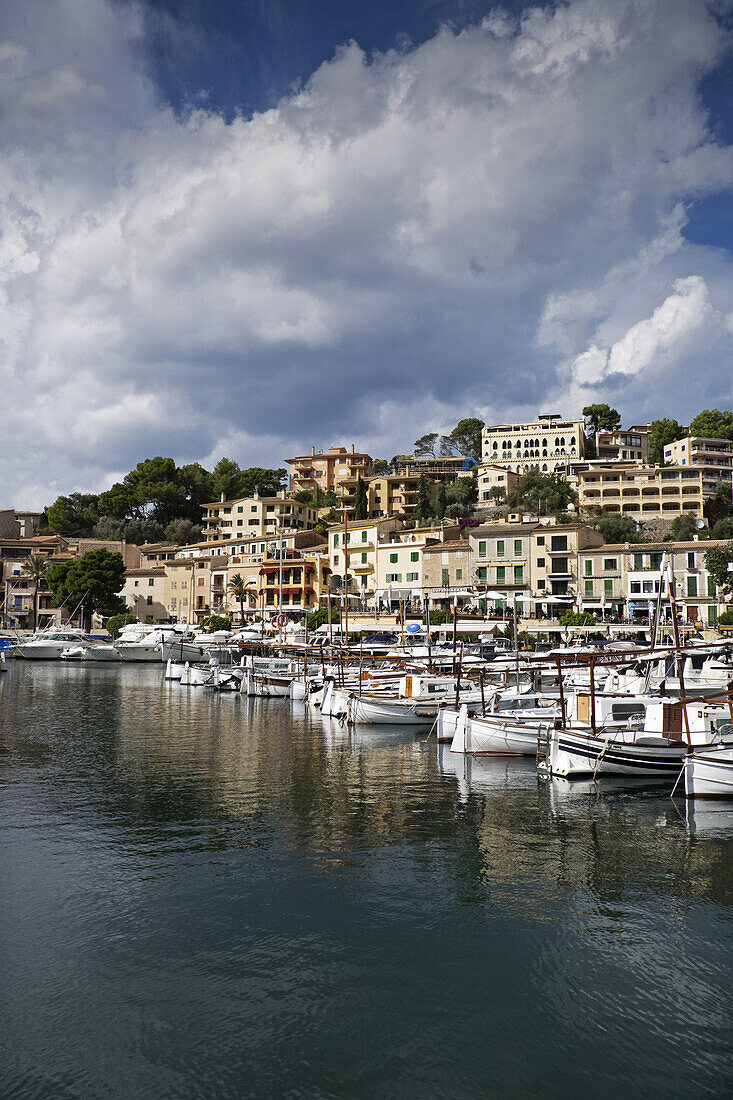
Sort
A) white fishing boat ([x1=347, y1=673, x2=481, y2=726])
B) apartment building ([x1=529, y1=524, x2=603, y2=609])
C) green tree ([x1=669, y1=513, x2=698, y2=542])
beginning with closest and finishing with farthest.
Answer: white fishing boat ([x1=347, y1=673, x2=481, y2=726]) → apartment building ([x1=529, y1=524, x2=603, y2=609]) → green tree ([x1=669, y1=513, x2=698, y2=542])

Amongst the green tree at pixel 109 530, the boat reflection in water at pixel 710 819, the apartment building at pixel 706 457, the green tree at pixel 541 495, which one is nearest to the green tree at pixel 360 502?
the green tree at pixel 541 495

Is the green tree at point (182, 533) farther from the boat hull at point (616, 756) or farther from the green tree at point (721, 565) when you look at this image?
the boat hull at point (616, 756)

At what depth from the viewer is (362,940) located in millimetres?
12617

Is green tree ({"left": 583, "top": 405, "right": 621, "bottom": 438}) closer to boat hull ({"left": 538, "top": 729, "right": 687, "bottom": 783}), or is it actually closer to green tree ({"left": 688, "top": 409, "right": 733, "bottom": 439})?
green tree ({"left": 688, "top": 409, "right": 733, "bottom": 439})

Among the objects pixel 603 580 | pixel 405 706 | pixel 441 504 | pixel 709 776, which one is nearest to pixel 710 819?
pixel 709 776

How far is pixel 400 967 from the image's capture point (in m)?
11.7

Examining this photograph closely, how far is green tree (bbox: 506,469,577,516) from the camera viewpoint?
4070 inches

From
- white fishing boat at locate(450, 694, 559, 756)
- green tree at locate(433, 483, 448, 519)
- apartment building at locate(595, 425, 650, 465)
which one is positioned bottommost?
white fishing boat at locate(450, 694, 559, 756)

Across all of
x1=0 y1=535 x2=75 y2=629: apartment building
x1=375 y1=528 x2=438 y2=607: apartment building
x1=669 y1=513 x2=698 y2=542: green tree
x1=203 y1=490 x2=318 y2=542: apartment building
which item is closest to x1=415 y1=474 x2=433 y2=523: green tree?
x1=203 y1=490 x2=318 y2=542: apartment building

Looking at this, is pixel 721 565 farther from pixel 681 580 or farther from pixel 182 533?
pixel 182 533

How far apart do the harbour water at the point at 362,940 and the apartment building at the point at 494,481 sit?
296ft

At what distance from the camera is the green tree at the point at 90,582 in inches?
3561

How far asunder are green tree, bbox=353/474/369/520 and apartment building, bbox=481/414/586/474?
73.2ft

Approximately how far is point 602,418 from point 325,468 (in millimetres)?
49053
